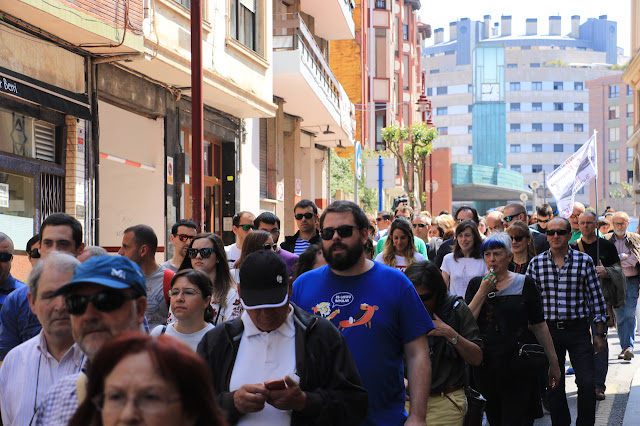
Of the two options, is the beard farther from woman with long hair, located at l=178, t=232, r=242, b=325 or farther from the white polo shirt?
woman with long hair, located at l=178, t=232, r=242, b=325

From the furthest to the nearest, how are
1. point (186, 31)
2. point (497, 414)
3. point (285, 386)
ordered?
1. point (186, 31)
2. point (497, 414)
3. point (285, 386)

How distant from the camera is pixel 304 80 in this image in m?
21.2

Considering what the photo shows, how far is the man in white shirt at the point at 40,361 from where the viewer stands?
3740 millimetres

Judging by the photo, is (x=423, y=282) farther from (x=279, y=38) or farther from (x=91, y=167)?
(x=279, y=38)

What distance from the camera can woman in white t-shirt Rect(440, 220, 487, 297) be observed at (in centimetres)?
952

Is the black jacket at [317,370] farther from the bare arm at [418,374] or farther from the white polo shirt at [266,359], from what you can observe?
the bare arm at [418,374]

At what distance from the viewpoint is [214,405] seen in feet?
8.23

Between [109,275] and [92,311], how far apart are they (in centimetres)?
13

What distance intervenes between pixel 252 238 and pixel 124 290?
4653 mm

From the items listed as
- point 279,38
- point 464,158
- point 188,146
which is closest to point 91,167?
point 188,146

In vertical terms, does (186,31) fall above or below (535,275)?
above

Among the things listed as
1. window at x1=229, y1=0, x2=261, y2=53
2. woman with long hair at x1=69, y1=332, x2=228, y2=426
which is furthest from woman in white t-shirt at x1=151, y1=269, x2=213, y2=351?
window at x1=229, y1=0, x2=261, y2=53

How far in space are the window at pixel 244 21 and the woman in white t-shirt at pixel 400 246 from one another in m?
9.38

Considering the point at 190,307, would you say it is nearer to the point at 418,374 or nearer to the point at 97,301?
the point at 418,374
